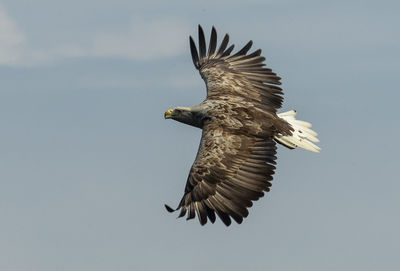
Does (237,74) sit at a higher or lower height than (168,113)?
higher

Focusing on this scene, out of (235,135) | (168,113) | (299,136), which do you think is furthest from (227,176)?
(168,113)

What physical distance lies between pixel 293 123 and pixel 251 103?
1163 mm

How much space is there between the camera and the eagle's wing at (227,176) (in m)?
18.6

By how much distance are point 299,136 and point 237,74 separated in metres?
2.98

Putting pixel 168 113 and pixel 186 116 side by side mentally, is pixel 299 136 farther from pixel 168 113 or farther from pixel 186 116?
pixel 168 113

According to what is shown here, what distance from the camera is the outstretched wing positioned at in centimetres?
2216

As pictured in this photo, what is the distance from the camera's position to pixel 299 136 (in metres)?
21.0

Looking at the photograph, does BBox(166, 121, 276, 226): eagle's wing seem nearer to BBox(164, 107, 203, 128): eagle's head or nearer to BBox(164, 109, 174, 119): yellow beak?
BBox(164, 107, 203, 128): eagle's head

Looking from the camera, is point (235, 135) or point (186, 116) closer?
point (235, 135)

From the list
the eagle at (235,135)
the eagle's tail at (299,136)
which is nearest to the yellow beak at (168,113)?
the eagle at (235,135)

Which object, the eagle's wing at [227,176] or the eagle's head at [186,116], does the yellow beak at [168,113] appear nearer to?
the eagle's head at [186,116]

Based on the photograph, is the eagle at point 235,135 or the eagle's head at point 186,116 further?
the eagle's head at point 186,116

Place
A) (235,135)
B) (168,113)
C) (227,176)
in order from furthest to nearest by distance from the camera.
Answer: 1. (168,113)
2. (235,135)
3. (227,176)

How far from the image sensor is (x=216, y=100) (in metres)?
21.4
